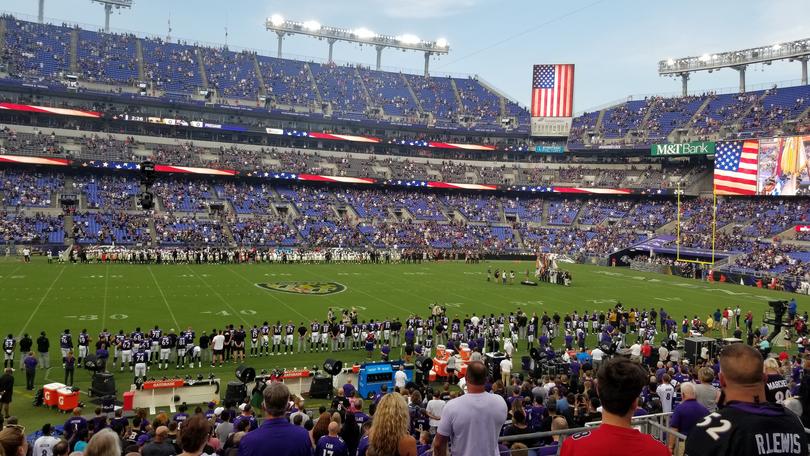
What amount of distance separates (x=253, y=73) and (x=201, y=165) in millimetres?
17258

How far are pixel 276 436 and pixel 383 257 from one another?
46569 millimetres

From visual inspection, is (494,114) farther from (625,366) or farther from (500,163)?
(625,366)

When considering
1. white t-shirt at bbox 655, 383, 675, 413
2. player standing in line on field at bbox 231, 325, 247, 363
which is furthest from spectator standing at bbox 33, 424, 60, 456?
player standing in line on field at bbox 231, 325, 247, 363

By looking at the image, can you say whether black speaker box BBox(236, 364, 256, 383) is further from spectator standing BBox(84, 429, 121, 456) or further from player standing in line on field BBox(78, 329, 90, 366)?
spectator standing BBox(84, 429, 121, 456)

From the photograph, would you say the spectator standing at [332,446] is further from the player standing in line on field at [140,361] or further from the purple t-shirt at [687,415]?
the player standing in line on field at [140,361]

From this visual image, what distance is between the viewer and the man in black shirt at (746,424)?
9.25 ft

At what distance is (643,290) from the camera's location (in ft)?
124

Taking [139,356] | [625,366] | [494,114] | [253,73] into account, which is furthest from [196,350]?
[494,114]

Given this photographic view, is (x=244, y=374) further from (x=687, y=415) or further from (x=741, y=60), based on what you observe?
(x=741, y=60)

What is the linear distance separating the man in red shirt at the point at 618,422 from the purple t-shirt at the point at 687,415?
11.1 ft

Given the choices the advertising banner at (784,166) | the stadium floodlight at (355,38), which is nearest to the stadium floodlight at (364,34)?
the stadium floodlight at (355,38)

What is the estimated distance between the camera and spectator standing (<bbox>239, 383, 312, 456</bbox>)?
13.2 ft

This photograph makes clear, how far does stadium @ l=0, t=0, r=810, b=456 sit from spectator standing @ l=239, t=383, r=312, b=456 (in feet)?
0.06

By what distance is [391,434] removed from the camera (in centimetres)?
383
